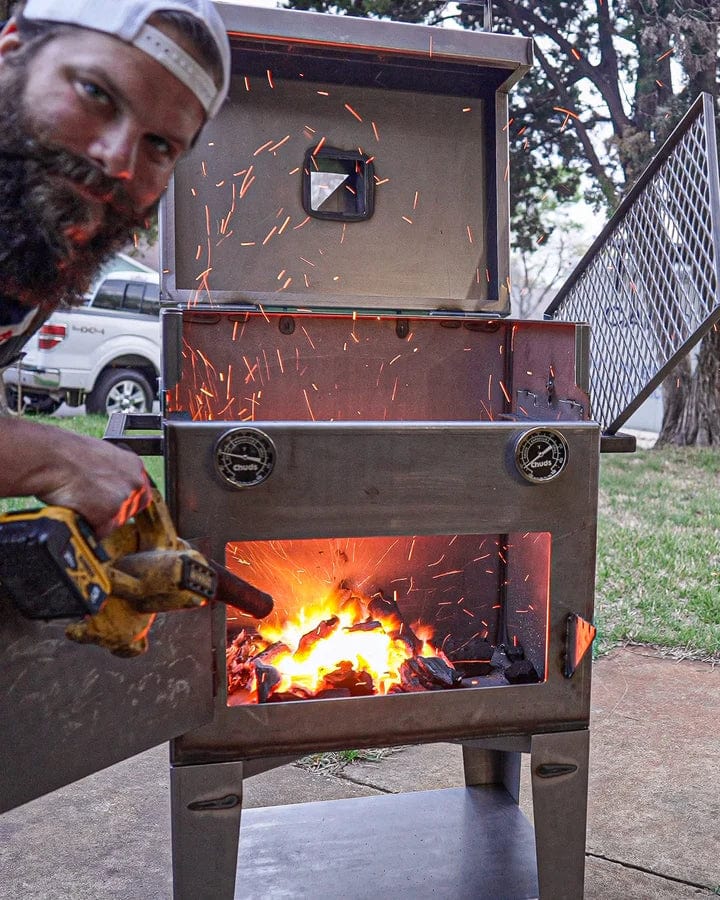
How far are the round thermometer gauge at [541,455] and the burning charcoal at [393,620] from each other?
561 mm

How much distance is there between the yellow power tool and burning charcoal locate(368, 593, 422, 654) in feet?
2.04

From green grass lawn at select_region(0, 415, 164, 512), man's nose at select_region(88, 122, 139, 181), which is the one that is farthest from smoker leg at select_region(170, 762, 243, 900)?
green grass lawn at select_region(0, 415, 164, 512)

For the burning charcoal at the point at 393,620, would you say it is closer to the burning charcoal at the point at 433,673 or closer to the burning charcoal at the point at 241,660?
the burning charcoal at the point at 433,673

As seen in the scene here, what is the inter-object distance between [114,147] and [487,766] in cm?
172

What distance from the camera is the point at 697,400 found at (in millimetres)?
8266

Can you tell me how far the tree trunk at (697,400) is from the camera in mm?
8172

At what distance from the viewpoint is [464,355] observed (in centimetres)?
205

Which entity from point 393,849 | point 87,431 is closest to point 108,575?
point 393,849

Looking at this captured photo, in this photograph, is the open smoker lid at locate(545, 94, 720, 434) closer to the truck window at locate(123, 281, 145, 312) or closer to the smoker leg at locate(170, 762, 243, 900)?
the smoker leg at locate(170, 762, 243, 900)

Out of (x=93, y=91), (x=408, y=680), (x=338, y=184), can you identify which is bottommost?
(x=408, y=680)

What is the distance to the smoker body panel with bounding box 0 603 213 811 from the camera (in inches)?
46.1

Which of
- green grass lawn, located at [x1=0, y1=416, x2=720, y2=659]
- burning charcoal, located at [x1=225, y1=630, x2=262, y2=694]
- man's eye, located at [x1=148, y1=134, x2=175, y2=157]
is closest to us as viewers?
man's eye, located at [x1=148, y1=134, x2=175, y2=157]

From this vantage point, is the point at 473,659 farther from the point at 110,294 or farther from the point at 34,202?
the point at 110,294

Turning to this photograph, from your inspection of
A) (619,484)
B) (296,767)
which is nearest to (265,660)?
(296,767)
